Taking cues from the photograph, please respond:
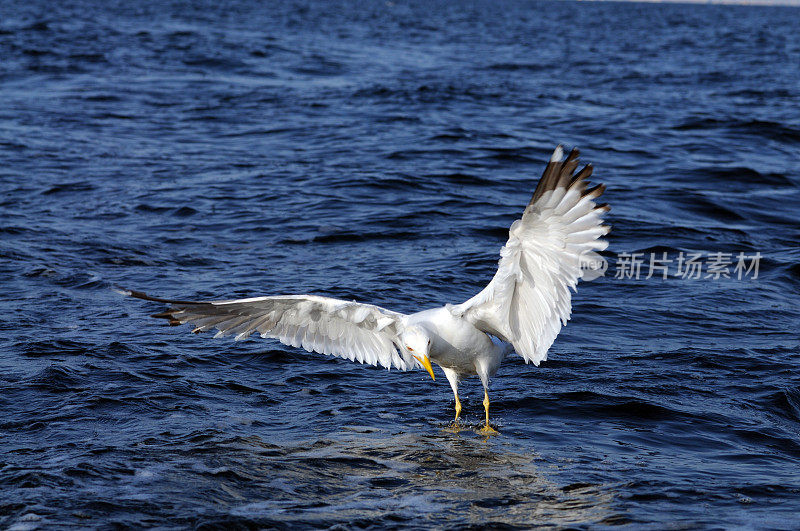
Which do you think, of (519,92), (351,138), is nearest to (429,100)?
(519,92)

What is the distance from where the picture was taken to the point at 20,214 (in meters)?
11.8

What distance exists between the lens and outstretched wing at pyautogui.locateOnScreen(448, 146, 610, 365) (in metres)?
5.50

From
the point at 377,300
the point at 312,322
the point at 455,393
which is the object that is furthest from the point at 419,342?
the point at 377,300

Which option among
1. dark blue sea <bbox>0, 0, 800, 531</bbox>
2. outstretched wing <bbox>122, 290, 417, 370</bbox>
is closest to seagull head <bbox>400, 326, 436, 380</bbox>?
outstretched wing <bbox>122, 290, 417, 370</bbox>

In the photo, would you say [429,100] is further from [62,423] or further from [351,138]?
[62,423]

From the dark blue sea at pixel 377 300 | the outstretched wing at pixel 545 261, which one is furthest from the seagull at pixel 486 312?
the dark blue sea at pixel 377 300

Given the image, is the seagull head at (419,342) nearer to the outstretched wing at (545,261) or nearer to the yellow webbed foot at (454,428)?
the outstretched wing at (545,261)

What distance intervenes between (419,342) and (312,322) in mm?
1103

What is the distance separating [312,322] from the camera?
701cm

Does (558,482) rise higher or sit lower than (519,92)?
→ lower

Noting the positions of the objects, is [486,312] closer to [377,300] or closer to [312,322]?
[312,322]

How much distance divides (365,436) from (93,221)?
6350 mm

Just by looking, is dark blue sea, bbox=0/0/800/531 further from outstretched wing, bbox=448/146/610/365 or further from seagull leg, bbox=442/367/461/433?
outstretched wing, bbox=448/146/610/365

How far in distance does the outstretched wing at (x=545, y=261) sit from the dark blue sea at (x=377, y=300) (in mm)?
840
